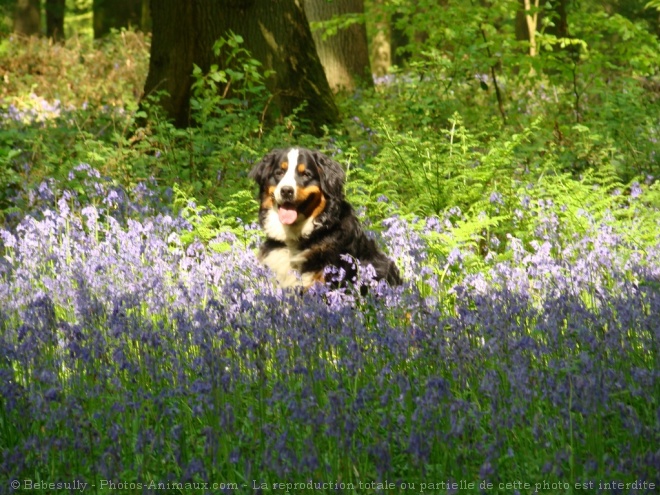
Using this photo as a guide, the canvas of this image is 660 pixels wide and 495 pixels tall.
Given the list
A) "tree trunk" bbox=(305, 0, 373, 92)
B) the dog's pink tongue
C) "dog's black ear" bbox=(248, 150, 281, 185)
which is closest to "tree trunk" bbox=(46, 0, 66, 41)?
"tree trunk" bbox=(305, 0, 373, 92)

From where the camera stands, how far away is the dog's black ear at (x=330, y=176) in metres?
6.70

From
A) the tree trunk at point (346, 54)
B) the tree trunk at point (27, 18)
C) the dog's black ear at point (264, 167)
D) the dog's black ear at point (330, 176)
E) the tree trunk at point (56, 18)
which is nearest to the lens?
the dog's black ear at point (330, 176)

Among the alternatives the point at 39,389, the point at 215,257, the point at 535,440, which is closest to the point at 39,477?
the point at 39,389

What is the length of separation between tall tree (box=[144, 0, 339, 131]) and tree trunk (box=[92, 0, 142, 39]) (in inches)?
728

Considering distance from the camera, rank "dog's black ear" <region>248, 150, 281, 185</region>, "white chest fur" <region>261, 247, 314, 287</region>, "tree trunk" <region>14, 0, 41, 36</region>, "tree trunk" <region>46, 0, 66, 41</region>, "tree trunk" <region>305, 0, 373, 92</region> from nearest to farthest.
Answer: "white chest fur" <region>261, 247, 314, 287</region>, "dog's black ear" <region>248, 150, 281, 185</region>, "tree trunk" <region>305, 0, 373, 92</region>, "tree trunk" <region>46, 0, 66, 41</region>, "tree trunk" <region>14, 0, 41, 36</region>

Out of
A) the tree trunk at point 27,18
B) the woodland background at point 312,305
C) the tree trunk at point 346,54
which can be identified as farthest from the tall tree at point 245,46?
the tree trunk at point 27,18

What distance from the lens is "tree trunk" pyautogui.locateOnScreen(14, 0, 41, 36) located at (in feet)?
90.1

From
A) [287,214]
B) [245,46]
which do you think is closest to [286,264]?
[287,214]

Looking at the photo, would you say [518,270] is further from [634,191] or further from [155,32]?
[155,32]

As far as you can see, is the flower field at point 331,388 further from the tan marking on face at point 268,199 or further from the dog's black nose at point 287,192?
the tan marking on face at point 268,199

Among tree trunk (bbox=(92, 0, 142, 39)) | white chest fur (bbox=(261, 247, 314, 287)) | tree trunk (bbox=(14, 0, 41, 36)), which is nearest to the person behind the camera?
white chest fur (bbox=(261, 247, 314, 287))

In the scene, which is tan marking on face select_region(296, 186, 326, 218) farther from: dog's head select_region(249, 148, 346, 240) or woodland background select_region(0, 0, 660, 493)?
woodland background select_region(0, 0, 660, 493)

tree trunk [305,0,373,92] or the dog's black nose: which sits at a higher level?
the dog's black nose

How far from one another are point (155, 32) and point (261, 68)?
132 cm
